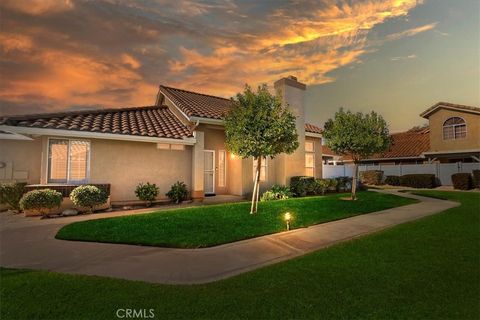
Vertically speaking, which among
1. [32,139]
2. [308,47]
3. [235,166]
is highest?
[308,47]

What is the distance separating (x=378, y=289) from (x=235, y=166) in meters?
10.3

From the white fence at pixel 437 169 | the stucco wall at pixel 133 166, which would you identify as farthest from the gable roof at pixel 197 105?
the white fence at pixel 437 169

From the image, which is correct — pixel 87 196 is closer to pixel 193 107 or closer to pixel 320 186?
pixel 193 107

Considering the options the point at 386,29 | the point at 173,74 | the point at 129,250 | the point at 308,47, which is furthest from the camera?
the point at 173,74

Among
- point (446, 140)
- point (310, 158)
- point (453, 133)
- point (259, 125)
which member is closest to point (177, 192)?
point (259, 125)

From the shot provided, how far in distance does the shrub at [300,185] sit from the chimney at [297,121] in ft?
1.09

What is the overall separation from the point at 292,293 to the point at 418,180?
2584cm

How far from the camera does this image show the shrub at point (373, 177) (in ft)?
88.5

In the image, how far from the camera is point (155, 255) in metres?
5.34

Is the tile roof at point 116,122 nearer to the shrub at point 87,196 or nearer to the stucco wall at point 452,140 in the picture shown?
the shrub at point 87,196

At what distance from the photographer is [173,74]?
15.8 meters

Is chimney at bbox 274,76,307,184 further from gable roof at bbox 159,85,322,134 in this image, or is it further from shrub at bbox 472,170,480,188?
shrub at bbox 472,170,480,188

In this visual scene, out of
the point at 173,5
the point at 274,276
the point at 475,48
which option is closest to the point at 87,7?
the point at 173,5

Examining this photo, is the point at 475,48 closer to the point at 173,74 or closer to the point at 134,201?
the point at 173,74
